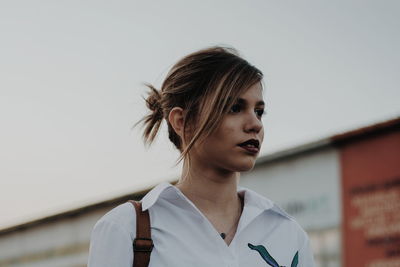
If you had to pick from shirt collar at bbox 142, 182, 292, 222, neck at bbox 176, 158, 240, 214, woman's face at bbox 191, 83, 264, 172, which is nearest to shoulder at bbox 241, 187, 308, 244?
shirt collar at bbox 142, 182, 292, 222

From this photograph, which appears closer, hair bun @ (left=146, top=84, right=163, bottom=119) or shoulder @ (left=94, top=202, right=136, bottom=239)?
shoulder @ (left=94, top=202, right=136, bottom=239)

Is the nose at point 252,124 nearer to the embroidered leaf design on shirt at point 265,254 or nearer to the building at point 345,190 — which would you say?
the embroidered leaf design on shirt at point 265,254

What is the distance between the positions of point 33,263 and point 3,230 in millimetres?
3971

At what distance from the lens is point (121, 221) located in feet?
8.17

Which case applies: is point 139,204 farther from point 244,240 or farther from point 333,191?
point 333,191

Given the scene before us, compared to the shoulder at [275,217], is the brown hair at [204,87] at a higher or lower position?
higher

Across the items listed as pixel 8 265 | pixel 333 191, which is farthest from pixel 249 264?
pixel 8 265

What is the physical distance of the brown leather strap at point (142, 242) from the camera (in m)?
2.44

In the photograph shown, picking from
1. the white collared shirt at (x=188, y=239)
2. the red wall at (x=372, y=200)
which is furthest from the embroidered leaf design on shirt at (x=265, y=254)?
the red wall at (x=372, y=200)

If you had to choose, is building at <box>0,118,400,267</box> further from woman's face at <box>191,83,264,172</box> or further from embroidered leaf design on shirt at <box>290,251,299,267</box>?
woman's face at <box>191,83,264,172</box>

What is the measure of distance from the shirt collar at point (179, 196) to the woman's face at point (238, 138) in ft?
0.57

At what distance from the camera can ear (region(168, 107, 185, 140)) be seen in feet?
8.98

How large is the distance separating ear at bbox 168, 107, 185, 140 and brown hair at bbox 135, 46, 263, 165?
0.02 m

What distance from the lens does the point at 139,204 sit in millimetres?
2596
